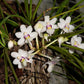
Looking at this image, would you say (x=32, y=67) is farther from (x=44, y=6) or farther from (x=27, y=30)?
(x=44, y=6)

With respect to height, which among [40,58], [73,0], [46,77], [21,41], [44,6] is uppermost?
[73,0]

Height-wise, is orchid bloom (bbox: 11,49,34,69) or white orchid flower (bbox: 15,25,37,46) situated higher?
white orchid flower (bbox: 15,25,37,46)

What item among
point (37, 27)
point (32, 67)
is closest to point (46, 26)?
point (37, 27)

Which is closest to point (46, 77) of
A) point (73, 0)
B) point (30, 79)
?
point (30, 79)

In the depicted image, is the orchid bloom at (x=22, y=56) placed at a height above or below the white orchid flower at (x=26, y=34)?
below

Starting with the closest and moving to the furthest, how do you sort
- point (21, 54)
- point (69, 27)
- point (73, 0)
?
point (21, 54) → point (69, 27) → point (73, 0)

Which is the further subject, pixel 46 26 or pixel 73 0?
pixel 73 0

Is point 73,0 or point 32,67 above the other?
point 73,0

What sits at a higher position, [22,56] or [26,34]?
[26,34]

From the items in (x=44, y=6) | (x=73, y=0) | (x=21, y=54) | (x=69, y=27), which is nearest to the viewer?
(x=21, y=54)

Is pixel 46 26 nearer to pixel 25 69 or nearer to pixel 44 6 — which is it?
pixel 25 69
